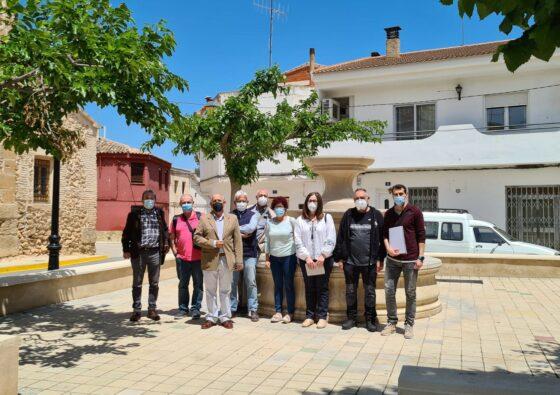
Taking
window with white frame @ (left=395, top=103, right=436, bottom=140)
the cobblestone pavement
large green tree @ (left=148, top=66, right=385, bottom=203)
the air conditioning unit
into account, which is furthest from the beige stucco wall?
window with white frame @ (left=395, top=103, right=436, bottom=140)

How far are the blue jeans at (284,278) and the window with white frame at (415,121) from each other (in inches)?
592

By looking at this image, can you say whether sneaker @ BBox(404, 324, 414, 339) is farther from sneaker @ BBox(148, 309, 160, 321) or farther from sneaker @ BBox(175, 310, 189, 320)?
sneaker @ BBox(148, 309, 160, 321)

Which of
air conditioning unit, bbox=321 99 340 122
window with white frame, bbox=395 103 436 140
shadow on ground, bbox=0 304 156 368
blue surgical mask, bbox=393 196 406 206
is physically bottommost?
shadow on ground, bbox=0 304 156 368

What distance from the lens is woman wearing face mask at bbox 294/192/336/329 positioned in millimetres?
7074

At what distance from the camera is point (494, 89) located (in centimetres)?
2006

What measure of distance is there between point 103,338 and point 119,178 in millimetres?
32247

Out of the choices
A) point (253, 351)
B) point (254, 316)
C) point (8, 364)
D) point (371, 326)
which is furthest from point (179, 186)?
point (8, 364)

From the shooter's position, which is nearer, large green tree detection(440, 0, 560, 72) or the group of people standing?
large green tree detection(440, 0, 560, 72)

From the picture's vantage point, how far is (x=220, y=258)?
7195 millimetres

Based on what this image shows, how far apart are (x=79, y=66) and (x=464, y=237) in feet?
35.5

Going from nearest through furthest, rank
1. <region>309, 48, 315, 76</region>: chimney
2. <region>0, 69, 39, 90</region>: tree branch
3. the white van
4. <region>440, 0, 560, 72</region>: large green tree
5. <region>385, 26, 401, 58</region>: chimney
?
<region>440, 0, 560, 72</region>: large green tree → <region>0, 69, 39, 90</region>: tree branch → the white van → <region>385, 26, 401, 58</region>: chimney → <region>309, 48, 315, 76</region>: chimney

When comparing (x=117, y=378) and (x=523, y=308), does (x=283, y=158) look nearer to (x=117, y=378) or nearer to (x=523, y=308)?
(x=523, y=308)

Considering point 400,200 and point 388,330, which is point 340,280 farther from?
point 400,200

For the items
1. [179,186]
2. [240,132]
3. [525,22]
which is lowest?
[525,22]
